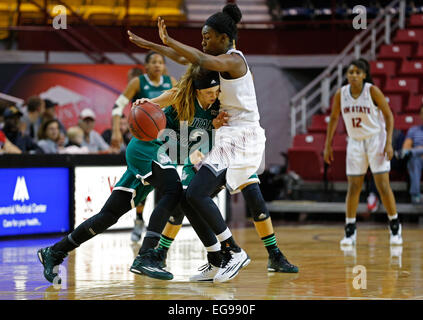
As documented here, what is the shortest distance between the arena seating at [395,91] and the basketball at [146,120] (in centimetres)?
663

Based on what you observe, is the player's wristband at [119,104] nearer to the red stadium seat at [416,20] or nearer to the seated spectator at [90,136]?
the seated spectator at [90,136]

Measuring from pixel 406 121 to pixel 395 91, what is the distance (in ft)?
4.26

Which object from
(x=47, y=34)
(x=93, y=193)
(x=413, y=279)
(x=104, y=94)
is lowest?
(x=413, y=279)

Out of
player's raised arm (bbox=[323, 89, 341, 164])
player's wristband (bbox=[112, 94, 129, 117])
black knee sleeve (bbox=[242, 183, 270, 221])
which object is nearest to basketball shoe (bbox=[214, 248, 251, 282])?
black knee sleeve (bbox=[242, 183, 270, 221])

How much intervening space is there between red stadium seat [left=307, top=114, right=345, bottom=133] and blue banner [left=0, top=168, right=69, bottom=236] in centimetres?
505

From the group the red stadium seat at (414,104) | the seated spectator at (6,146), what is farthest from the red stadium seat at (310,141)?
the seated spectator at (6,146)

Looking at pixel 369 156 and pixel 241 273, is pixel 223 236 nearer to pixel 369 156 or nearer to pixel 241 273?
pixel 241 273

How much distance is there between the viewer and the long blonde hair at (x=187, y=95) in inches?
208

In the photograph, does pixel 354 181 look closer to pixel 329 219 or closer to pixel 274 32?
pixel 329 219

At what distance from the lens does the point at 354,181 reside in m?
7.80

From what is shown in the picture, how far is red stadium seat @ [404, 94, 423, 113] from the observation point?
12.2 meters
